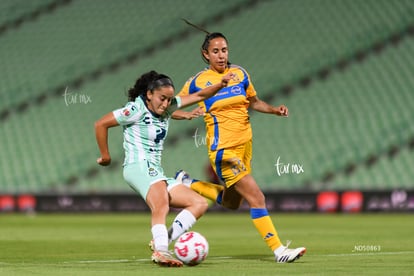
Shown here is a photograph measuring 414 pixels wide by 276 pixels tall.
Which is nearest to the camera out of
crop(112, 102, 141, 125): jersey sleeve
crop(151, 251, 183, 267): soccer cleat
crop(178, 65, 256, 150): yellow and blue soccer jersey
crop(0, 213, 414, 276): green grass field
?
crop(0, 213, 414, 276): green grass field

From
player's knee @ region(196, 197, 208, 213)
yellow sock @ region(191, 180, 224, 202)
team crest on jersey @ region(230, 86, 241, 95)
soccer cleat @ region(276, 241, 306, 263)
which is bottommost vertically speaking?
soccer cleat @ region(276, 241, 306, 263)

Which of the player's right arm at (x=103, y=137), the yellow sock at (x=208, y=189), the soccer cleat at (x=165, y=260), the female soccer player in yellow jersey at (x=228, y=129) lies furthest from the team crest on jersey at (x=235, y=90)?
the soccer cleat at (x=165, y=260)

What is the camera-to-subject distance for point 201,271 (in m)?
7.40

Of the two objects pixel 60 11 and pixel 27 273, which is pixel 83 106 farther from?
pixel 27 273

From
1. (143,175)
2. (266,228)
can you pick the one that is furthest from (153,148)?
(266,228)

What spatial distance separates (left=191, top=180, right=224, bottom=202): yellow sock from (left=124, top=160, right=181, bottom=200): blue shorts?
2.86 feet

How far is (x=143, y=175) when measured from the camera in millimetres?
8180

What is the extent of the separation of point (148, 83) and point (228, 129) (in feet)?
3.04

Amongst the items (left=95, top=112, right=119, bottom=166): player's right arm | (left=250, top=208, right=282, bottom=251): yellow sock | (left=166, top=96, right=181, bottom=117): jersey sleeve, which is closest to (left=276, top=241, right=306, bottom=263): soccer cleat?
(left=250, top=208, right=282, bottom=251): yellow sock

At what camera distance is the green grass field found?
7598 mm

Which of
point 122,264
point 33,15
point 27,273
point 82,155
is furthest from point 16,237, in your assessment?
point 33,15

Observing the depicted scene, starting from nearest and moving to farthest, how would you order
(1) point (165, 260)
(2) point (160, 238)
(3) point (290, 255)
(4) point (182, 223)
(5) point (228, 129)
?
(1) point (165, 260) → (2) point (160, 238) → (3) point (290, 255) → (4) point (182, 223) → (5) point (228, 129)

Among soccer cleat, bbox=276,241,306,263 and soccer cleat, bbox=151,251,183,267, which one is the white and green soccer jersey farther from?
soccer cleat, bbox=276,241,306,263

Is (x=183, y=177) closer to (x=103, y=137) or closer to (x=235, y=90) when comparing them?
(x=235, y=90)
